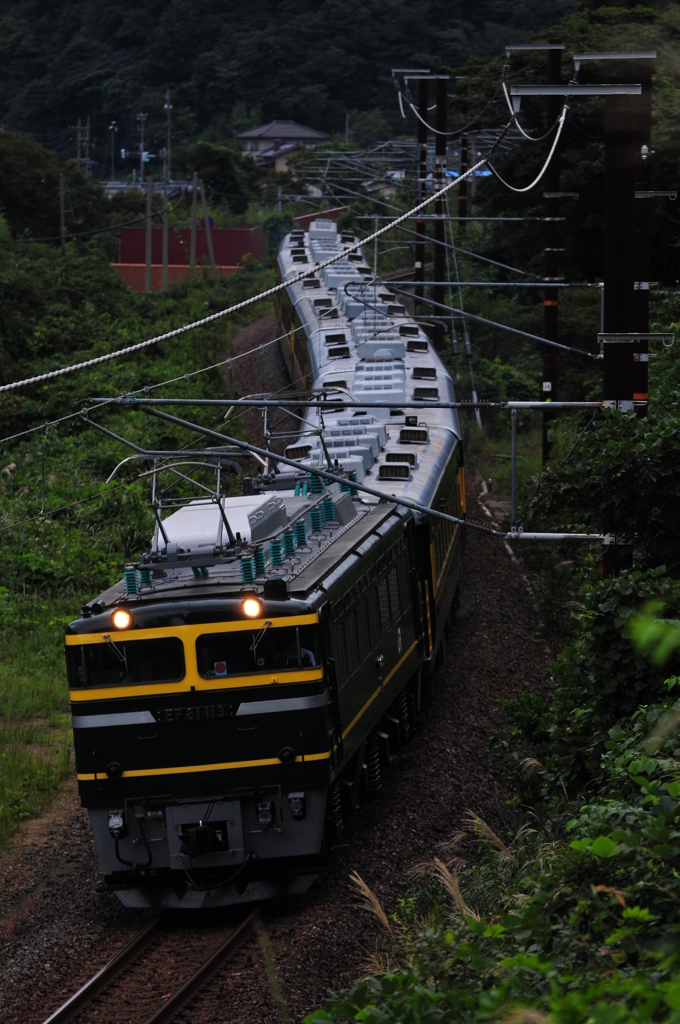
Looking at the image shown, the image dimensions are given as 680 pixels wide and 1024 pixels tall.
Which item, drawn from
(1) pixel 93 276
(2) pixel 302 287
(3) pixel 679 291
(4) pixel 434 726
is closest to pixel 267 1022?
(4) pixel 434 726

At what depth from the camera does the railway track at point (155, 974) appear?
8.42 meters

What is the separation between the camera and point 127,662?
391 inches

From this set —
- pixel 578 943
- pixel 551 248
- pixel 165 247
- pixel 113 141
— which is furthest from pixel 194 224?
pixel 113 141

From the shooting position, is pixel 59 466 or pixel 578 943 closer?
pixel 578 943

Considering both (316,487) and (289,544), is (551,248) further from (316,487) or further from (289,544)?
(289,544)

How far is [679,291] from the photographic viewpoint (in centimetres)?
2233

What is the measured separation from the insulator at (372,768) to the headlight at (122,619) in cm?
327

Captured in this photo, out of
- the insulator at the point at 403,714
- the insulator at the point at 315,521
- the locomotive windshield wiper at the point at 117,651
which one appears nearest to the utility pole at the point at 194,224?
the insulator at the point at 403,714

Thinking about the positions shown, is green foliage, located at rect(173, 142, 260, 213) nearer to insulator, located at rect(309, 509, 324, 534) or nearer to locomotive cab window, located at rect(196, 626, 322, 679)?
insulator, located at rect(309, 509, 324, 534)

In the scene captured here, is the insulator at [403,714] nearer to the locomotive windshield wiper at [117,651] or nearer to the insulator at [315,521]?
the insulator at [315,521]

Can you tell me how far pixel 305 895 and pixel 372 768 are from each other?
2053mm

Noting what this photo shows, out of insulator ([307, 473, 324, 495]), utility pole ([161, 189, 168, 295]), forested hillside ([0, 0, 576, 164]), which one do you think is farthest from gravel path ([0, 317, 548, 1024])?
forested hillside ([0, 0, 576, 164])

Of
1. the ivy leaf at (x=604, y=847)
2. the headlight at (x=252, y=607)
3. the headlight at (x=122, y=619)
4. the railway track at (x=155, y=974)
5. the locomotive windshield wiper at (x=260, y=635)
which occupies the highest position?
the ivy leaf at (x=604, y=847)

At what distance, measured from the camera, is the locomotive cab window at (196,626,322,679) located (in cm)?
987
